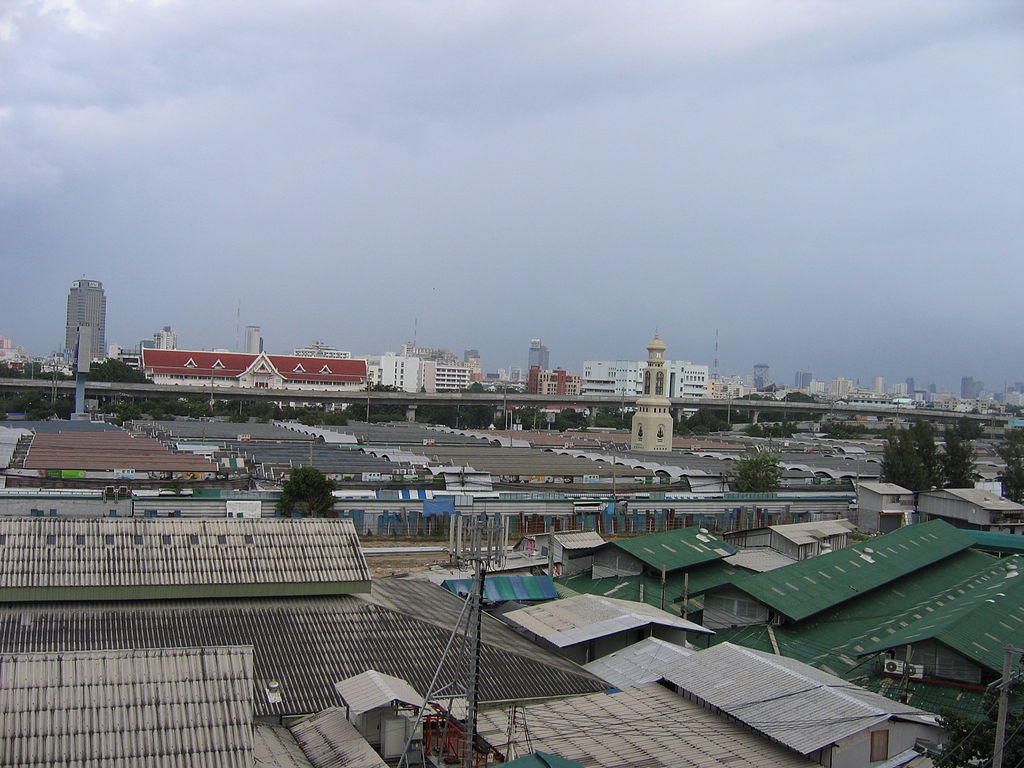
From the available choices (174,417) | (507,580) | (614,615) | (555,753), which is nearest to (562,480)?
(507,580)

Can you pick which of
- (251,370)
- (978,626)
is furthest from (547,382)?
(978,626)

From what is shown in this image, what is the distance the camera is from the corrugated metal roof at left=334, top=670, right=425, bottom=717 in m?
6.92

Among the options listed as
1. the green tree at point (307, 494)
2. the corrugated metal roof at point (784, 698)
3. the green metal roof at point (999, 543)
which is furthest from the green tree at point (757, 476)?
the corrugated metal roof at point (784, 698)

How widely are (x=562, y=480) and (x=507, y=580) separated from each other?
13.8 metres

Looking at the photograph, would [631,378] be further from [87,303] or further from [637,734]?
[87,303]

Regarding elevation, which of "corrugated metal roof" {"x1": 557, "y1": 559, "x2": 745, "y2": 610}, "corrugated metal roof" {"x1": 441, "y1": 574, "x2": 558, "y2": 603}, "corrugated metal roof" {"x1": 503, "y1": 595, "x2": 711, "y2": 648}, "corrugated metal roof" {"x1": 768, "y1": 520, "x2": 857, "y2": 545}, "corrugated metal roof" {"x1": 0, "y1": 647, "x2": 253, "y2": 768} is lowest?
"corrugated metal roof" {"x1": 557, "y1": 559, "x2": 745, "y2": 610}

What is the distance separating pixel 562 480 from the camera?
25.9 m

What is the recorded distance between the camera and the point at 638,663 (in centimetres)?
901

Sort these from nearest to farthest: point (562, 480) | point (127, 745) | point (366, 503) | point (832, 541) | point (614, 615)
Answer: point (127, 745) < point (614, 615) < point (832, 541) < point (366, 503) < point (562, 480)

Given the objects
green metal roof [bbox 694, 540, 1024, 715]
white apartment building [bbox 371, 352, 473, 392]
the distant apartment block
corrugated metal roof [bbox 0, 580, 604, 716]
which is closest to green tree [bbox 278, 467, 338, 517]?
corrugated metal roof [bbox 0, 580, 604, 716]

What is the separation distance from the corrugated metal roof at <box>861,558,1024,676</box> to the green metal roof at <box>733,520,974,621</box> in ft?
3.28

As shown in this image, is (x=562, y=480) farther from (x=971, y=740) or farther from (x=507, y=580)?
(x=971, y=740)

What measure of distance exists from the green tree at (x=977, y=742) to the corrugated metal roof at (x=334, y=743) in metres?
3.78

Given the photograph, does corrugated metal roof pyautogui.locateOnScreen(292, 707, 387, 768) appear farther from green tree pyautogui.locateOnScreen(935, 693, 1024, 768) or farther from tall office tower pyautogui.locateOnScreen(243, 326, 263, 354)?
tall office tower pyautogui.locateOnScreen(243, 326, 263, 354)
